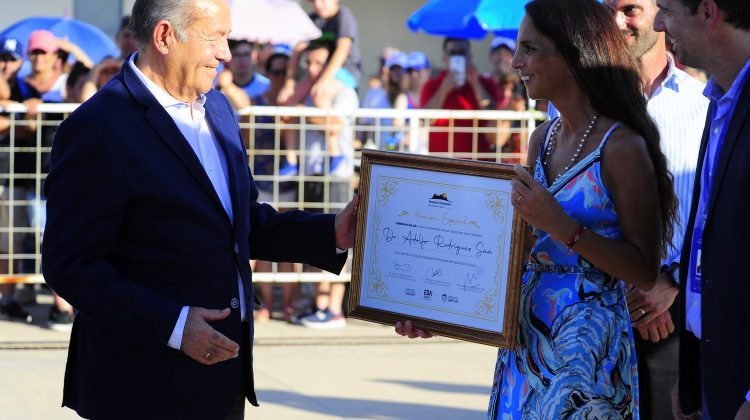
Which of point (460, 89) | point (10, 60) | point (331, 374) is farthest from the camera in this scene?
point (460, 89)

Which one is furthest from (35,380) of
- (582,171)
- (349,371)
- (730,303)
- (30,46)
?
(730,303)

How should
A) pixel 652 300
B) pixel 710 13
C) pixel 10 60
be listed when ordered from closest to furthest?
pixel 710 13, pixel 652 300, pixel 10 60

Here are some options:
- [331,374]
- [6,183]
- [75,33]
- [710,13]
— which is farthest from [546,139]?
[75,33]

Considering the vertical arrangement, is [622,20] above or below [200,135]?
above

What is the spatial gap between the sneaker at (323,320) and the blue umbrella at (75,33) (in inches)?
194

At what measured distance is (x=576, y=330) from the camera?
3.31 metres

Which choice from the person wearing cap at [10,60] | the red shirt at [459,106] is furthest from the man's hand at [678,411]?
the person wearing cap at [10,60]

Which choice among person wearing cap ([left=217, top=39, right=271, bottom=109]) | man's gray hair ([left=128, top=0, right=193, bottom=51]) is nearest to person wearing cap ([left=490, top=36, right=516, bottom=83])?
person wearing cap ([left=217, top=39, right=271, bottom=109])

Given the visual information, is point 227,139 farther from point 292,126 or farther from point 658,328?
point 292,126

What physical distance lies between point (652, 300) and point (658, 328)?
145 millimetres

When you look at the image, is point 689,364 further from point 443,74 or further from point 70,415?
point 443,74

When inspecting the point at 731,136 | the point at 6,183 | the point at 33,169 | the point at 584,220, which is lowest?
the point at 6,183
